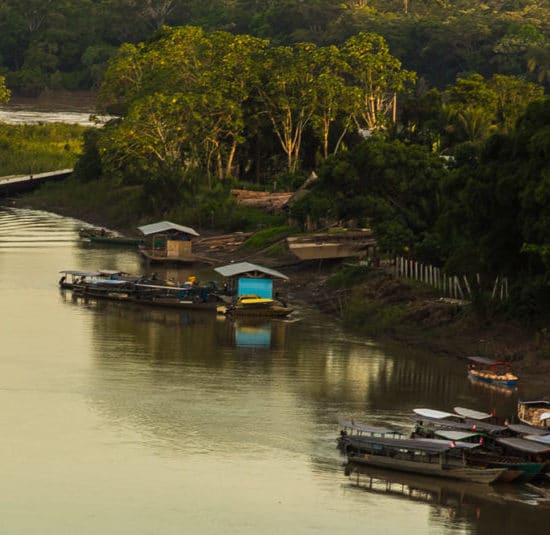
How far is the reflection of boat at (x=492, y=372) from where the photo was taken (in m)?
53.7

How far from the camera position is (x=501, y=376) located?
177ft

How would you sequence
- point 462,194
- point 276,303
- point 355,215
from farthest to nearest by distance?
point 355,215 < point 276,303 < point 462,194

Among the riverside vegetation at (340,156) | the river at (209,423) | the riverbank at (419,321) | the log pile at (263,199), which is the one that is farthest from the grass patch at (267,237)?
the river at (209,423)

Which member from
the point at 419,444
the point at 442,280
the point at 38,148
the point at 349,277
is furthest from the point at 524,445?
the point at 38,148

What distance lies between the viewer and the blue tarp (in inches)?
2753

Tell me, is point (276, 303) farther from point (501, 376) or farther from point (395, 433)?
point (395, 433)

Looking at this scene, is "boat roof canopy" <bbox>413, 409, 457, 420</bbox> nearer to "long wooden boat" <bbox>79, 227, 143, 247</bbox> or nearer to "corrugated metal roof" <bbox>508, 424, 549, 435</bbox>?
"corrugated metal roof" <bbox>508, 424, 549, 435</bbox>

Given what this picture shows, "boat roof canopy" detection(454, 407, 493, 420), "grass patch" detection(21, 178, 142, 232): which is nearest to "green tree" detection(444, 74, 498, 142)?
"grass patch" detection(21, 178, 142, 232)

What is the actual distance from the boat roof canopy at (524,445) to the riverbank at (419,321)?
9212 mm

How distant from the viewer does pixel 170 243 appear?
284 ft

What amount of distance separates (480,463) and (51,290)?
3753 centimetres

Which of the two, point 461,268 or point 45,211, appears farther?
point 45,211

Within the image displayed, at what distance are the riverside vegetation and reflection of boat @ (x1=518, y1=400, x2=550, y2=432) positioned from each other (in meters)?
7.85

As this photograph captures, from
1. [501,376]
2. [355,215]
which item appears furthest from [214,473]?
[355,215]
